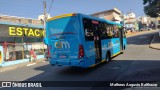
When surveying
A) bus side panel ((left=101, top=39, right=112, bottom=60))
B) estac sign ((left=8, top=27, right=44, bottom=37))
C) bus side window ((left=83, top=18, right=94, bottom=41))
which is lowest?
bus side panel ((left=101, top=39, right=112, bottom=60))

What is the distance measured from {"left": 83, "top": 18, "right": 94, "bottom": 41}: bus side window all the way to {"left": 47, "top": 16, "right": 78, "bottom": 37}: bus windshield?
2.12 feet

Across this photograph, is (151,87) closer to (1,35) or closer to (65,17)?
(65,17)

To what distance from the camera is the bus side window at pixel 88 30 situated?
11.2 metres

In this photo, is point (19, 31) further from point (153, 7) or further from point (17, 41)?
point (153, 7)

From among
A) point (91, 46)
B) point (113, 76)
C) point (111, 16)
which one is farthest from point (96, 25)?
point (111, 16)

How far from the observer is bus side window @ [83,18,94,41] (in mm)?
11178

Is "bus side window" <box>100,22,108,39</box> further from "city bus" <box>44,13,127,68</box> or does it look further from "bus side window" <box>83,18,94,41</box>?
"bus side window" <box>83,18,94,41</box>

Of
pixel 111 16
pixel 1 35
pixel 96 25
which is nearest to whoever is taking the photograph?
pixel 96 25

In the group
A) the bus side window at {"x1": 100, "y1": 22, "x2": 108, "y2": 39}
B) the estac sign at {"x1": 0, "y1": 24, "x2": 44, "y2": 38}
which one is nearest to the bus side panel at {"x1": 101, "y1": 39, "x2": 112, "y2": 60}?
the bus side window at {"x1": 100, "y1": 22, "x2": 108, "y2": 39}

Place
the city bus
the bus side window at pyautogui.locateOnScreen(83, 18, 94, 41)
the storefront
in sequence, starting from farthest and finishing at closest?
the storefront < the bus side window at pyautogui.locateOnScreen(83, 18, 94, 41) < the city bus

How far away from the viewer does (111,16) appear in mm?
75750

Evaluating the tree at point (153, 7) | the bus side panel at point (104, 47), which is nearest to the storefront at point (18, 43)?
the bus side panel at point (104, 47)

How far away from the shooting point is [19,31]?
25.6 meters

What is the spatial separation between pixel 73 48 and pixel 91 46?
1.33 m
